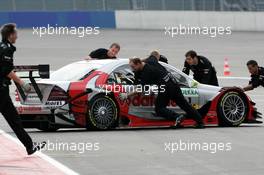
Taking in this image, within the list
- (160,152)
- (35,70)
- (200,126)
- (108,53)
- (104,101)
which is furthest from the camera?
(108,53)

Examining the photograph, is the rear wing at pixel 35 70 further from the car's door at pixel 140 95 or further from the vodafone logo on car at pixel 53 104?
the car's door at pixel 140 95

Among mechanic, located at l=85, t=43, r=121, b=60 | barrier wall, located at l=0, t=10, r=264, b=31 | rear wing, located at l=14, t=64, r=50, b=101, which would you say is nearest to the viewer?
rear wing, located at l=14, t=64, r=50, b=101

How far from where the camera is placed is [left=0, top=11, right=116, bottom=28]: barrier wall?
153 feet

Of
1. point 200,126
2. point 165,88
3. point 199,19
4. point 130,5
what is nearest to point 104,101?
point 165,88

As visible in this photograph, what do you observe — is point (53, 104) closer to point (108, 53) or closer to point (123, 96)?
point (123, 96)

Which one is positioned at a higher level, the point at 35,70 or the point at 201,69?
the point at 35,70

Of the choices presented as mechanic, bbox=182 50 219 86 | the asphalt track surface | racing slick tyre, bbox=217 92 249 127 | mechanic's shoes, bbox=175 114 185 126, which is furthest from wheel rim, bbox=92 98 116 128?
mechanic, bbox=182 50 219 86

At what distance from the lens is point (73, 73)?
16.0 m

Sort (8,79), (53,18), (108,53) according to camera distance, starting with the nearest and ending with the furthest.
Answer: (8,79) → (108,53) → (53,18)

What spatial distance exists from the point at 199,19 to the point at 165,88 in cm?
3124

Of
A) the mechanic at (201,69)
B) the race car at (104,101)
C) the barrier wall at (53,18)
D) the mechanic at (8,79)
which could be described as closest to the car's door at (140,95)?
the race car at (104,101)

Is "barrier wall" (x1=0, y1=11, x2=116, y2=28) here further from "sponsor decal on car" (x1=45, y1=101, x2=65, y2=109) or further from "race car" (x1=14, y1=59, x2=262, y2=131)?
"sponsor decal on car" (x1=45, y1=101, x2=65, y2=109)

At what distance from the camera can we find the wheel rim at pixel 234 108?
16.6 meters

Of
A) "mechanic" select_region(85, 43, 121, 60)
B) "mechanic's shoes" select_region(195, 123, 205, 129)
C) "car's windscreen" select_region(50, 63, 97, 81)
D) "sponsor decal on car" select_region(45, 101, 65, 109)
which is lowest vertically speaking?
"mechanic's shoes" select_region(195, 123, 205, 129)
